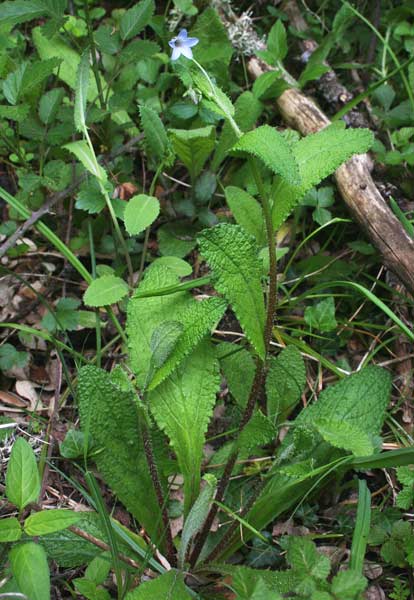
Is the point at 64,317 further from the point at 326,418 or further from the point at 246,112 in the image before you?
the point at 246,112

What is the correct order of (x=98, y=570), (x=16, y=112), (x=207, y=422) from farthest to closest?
(x=16, y=112)
(x=207, y=422)
(x=98, y=570)

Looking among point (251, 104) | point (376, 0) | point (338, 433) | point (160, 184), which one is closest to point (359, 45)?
point (376, 0)

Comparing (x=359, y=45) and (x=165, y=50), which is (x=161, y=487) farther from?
(x=359, y=45)

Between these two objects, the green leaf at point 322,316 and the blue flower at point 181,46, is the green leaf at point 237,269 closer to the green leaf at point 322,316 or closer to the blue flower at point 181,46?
the blue flower at point 181,46

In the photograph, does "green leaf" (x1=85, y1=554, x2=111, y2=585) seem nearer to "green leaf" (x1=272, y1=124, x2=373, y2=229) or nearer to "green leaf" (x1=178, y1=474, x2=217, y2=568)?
"green leaf" (x1=178, y1=474, x2=217, y2=568)

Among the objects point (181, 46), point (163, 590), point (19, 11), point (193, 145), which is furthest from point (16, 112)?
point (163, 590)

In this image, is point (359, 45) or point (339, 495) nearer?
point (339, 495)

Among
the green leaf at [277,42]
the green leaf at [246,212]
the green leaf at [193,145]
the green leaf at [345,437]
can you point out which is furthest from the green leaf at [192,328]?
the green leaf at [277,42]

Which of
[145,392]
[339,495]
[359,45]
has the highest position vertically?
[359,45]
